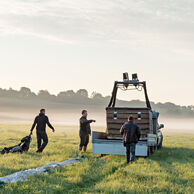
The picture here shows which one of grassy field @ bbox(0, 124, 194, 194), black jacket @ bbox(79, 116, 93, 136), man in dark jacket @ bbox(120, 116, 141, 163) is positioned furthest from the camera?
black jacket @ bbox(79, 116, 93, 136)

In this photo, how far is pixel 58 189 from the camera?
28.6 feet

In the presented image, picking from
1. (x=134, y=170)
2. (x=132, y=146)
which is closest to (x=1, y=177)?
(x=134, y=170)

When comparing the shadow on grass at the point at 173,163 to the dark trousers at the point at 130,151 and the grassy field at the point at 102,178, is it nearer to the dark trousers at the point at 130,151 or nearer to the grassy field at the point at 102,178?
the grassy field at the point at 102,178

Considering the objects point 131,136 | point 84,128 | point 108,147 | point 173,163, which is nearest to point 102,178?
point 131,136

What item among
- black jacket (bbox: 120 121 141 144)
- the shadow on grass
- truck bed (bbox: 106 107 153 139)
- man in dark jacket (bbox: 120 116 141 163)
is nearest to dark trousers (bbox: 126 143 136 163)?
man in dark jacket (bbox: 120 116 141 163)

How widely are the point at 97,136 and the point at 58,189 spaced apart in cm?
716

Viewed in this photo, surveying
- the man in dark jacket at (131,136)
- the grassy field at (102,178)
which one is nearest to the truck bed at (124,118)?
the man in dark jacket at (131,136)

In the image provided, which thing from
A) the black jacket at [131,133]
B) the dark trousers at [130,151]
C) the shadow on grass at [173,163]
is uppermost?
the black jacket at [131,133]

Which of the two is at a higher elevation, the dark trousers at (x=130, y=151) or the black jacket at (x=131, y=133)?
the black jacket at (x=131, y=133)

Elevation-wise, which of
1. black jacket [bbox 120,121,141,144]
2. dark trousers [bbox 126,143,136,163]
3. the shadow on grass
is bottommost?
the shadow on grass

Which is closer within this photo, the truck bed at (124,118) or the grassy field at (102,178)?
the grassy field at (102,178)

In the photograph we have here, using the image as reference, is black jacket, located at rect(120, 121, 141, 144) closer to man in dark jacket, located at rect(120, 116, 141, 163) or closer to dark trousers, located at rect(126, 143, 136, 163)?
man in dark jacket, located at rect(120, 116, 141, 163)

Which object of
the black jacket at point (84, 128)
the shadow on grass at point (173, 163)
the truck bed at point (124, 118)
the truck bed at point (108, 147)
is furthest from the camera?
the black jacket at point (84, 128)

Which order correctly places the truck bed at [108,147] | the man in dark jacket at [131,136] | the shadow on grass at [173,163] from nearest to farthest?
the shadow on grass at [173,163] < the man in dark jacket at [131,136] < the truck bed at [108,147]
